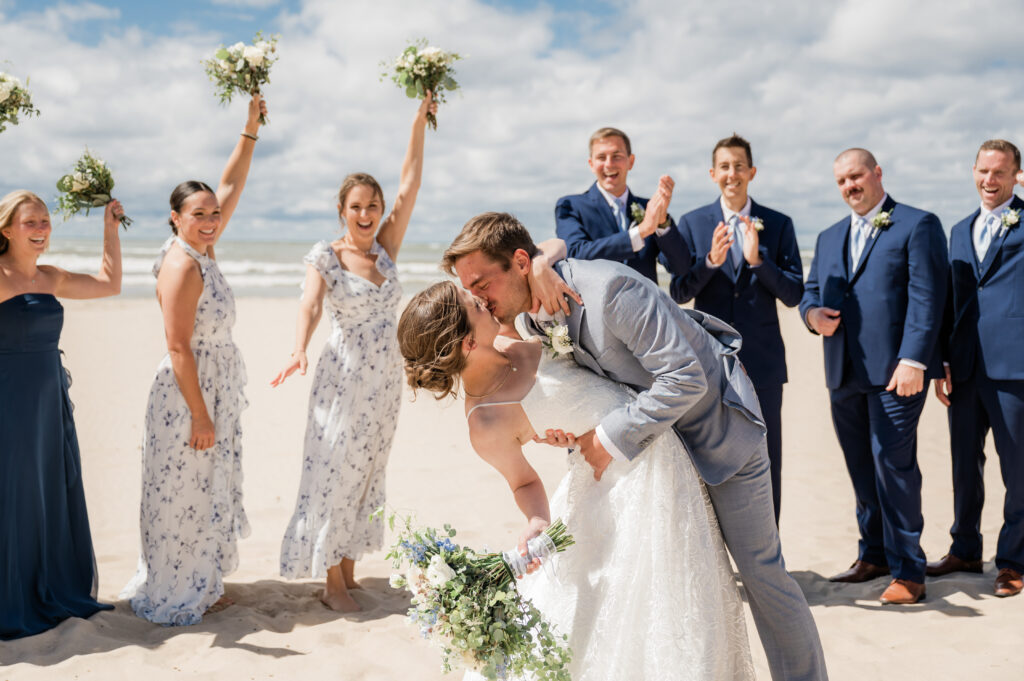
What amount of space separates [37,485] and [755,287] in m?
4.30

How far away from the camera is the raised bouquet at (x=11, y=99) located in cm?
482

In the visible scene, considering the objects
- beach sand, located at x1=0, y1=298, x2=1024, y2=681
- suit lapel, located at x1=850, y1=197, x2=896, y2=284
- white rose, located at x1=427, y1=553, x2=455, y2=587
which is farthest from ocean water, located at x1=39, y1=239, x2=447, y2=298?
white rose, located at x1=427, y1=553, x2=455, y2=587

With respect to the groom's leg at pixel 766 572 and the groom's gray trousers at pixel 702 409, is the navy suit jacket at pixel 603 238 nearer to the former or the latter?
the groom's gray trousers at pixel 702 409

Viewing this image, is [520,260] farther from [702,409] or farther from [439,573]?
[439,573]

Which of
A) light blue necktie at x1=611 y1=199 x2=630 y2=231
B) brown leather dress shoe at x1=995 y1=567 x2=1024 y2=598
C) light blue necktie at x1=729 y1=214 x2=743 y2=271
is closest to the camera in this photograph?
brown leather dress shoe at x1=995 y1=567 x2=1024 y2=598

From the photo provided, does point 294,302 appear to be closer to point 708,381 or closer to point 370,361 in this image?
point 370,361

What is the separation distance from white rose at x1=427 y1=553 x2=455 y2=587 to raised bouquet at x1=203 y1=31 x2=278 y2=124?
3.86 m

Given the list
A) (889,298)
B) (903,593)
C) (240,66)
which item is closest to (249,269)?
(240,66)

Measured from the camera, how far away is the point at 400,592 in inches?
211

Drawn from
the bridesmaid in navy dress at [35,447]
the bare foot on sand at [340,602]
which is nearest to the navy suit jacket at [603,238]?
the bare foot on sand at [340,602]

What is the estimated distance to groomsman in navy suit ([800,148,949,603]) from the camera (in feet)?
16.1

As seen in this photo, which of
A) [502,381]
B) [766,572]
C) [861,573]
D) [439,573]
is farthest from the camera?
[861,573]

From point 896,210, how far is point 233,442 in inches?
164

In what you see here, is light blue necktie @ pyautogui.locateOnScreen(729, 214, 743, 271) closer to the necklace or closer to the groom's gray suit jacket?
the groom's gray suit jacket
